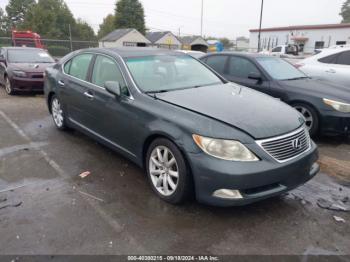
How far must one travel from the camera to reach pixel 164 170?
350cm

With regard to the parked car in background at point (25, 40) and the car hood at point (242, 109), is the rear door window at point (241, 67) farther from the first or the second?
the parked car in background at point (25, 40)

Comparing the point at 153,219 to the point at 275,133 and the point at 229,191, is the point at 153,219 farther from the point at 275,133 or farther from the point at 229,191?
the point at 275,133

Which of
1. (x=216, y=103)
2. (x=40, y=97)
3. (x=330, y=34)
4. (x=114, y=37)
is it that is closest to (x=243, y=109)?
(x=216, y=103)

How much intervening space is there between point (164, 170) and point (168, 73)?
149cm

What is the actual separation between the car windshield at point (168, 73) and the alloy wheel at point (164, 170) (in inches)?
33.5

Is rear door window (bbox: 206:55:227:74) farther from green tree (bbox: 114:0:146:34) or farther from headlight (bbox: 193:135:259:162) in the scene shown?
green tree (bbox: 114:0:146:34)

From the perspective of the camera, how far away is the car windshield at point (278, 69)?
6.34 metres

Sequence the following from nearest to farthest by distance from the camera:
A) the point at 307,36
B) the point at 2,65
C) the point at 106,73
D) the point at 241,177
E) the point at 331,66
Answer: the point at 241,177
the point at 106,73
the point at 331,66
the point at 2,65
the point at 307,36

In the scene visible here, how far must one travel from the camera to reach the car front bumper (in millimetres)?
2918

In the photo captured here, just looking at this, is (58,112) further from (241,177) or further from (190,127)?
(241,177)

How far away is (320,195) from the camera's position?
3.78 meters

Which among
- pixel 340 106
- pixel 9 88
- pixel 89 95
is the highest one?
pixel 89 95

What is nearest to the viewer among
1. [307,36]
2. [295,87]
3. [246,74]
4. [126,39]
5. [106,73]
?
[106,73]

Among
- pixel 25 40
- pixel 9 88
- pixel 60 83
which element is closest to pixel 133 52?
pixel 60 83
